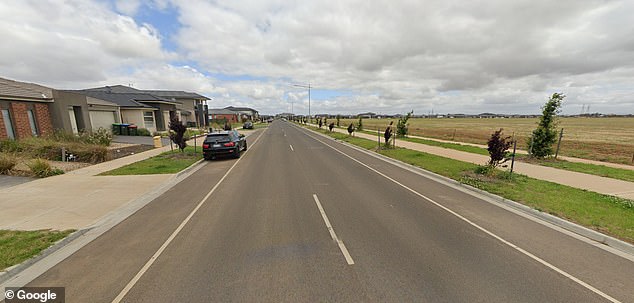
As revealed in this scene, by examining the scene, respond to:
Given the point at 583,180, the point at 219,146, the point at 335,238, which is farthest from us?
the point at 219,146

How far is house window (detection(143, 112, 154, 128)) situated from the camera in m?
27.8

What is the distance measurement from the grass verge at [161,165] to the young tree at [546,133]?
18510 millimetres

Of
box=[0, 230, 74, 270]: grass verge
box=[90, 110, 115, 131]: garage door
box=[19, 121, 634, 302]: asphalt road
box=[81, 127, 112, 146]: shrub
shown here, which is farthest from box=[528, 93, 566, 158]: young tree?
box=[90, 110, 115, 131]: garage door

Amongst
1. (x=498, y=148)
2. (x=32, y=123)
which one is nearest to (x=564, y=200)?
(x=498, y=148)

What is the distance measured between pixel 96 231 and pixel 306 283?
4.69m

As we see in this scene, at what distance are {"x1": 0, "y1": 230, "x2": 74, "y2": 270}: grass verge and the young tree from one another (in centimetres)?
1914

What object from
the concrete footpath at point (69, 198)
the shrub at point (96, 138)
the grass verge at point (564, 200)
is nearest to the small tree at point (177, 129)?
the concrete footpath at point (69, 198)

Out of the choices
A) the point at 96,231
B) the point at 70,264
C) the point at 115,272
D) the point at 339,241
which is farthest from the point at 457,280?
the point at 96,231

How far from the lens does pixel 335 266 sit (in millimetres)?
3682

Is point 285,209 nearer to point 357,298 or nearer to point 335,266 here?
point 335,266

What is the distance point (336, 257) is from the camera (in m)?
3.93

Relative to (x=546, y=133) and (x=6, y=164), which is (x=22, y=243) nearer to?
(x=6, y=164)

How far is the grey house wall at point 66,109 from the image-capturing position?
16391 millimetres

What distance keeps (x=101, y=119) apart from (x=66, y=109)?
5.26 meters
